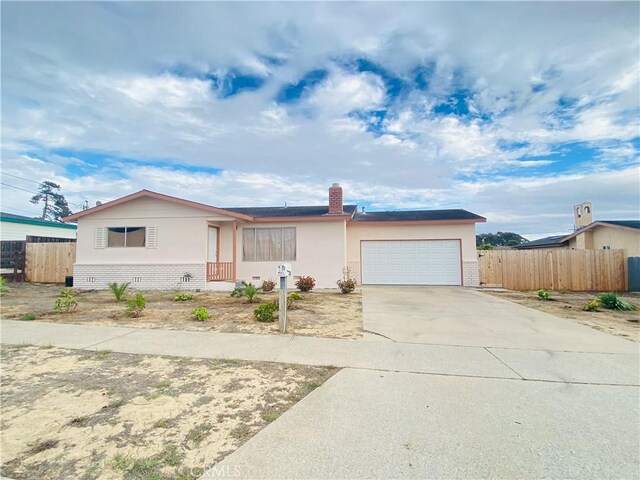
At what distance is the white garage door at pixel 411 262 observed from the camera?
15.6m

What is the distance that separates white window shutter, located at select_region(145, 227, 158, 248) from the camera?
14.0 m

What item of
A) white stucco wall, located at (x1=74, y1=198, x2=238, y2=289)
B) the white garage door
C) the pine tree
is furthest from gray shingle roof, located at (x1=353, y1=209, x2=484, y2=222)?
the pine tree

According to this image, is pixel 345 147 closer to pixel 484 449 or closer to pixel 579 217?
pixel 484 449

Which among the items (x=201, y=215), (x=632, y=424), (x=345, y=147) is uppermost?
(x=345, y=147)

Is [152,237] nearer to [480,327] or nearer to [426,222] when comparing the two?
[426,222]

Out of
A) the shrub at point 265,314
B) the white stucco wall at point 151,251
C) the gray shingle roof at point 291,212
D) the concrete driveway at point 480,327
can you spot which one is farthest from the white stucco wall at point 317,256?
the shrub at point 265,314

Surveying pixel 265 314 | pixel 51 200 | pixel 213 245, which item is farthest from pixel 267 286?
pixel 51 200

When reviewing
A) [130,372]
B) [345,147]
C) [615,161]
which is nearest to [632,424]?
[130,372]

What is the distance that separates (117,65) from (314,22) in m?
6.95

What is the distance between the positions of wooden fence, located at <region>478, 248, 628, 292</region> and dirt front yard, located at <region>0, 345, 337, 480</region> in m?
14.1

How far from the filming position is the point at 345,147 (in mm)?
17750

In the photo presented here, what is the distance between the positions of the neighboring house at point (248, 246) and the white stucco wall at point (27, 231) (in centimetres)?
851

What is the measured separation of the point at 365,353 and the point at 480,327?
3.36m

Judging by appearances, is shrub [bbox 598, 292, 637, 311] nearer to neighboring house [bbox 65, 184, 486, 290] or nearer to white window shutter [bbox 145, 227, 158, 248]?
neighboring house [bbox 65, 184, 486, 290]
